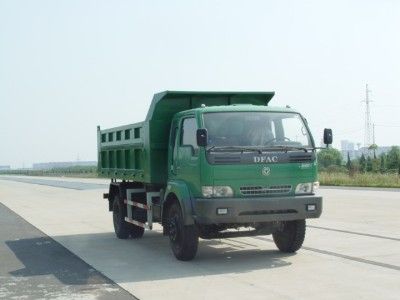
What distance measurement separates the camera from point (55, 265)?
961 centimetres

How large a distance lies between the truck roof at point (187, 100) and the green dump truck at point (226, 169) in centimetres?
2

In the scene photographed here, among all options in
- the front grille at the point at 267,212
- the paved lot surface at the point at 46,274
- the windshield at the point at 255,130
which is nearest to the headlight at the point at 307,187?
the front grille at the point at 267,212

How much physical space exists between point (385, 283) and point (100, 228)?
9.22 metres

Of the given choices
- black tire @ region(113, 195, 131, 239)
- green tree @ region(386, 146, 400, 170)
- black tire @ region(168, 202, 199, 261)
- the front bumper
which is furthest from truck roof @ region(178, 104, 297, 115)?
green tree @ region(386, 146, 400, 170)

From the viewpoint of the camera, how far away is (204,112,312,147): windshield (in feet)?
30.4

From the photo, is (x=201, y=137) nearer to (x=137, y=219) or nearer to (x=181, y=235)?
(x=181, y=235)

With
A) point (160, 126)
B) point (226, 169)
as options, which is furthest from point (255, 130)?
point (160, 126)

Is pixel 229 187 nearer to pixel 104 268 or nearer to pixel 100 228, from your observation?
pixel 104 268

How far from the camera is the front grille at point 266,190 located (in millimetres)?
9031

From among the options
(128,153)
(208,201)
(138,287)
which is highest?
→ (128,153)

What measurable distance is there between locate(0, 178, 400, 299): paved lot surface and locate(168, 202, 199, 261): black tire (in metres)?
0.19

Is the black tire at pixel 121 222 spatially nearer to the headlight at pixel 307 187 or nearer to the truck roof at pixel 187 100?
the truck roof at pixel 187 100

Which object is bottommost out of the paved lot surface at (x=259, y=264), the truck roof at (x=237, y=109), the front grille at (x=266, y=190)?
the paved lot surface at (x=259, y=264)

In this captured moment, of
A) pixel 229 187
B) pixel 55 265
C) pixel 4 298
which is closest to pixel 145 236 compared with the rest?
pixel 55 265
